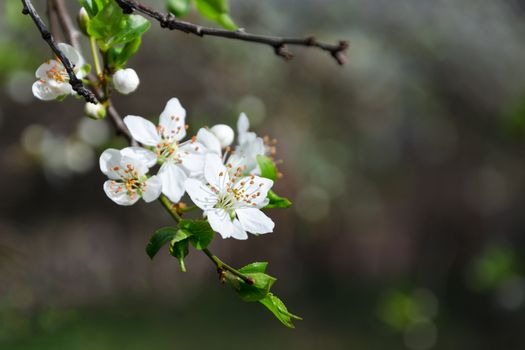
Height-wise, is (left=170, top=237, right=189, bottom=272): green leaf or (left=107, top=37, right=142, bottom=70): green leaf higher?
(left=107, top=37, right=142, bottom=70): green leaf

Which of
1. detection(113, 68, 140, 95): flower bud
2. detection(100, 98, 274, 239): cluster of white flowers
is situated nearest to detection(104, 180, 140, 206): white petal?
detection(100, 98, 274, 239): cluster of white flowers

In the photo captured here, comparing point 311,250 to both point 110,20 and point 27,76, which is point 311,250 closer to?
point 27,76

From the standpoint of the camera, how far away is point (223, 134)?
786 mm

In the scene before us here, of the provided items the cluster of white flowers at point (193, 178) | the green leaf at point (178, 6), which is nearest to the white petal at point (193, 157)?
the cluster of white flowers at point (193, 178)

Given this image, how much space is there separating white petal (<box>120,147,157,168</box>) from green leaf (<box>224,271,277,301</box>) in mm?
172

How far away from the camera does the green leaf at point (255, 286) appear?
66cm

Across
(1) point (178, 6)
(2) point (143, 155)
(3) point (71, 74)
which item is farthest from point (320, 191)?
(3) point (71, 74)

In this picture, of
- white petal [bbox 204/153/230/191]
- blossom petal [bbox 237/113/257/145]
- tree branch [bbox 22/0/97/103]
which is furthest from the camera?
blossom petal [bbox 237/113/257/145]

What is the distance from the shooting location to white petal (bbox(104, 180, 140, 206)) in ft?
2.39

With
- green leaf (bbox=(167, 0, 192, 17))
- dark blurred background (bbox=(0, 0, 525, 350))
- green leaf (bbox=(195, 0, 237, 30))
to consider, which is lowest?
dark blurred background (bbox=(0, 0, 525, 350))

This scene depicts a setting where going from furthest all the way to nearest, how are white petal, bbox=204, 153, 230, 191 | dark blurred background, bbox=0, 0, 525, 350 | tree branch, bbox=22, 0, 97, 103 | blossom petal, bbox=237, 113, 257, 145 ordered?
dark blurred background, bbox=0, 0, 525, 350
blossom petal, bbox=237, 113, 257, 145
white petal, bbox=204, 153, 230, 191
tree branch, bbox=22, 0, 97, 103

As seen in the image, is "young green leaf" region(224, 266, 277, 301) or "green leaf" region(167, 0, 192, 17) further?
"green leaf" region(167, 0, 192, 17)

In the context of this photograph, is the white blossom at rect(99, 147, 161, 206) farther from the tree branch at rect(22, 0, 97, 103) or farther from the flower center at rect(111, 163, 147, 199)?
the tree branch at rect(22, 0, 97, 103)

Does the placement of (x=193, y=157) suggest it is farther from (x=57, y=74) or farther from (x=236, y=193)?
(x=57, y=74)
